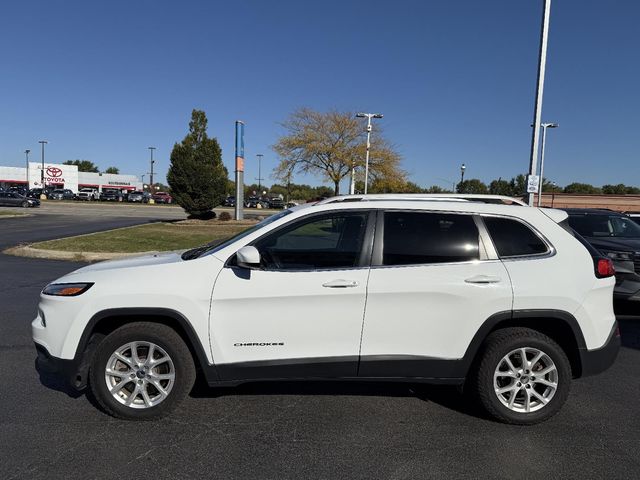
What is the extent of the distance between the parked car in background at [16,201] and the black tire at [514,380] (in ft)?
147

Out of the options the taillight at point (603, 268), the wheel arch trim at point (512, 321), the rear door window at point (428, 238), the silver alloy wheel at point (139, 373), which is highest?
the rear door window at point (428, 238)

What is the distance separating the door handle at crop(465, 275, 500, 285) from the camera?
338 centimetres

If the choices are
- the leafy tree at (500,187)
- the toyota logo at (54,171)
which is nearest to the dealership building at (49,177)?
the toyota logo at (54,171)

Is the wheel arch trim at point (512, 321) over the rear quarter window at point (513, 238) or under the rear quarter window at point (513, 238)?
under

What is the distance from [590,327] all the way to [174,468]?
3.21 m

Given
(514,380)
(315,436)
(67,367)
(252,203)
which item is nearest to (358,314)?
(315,436)

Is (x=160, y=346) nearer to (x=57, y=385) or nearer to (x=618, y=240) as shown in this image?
(x=57, y=385)

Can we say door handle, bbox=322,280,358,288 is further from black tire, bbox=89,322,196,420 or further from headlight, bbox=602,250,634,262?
headlight, bbox=602,250,634,262

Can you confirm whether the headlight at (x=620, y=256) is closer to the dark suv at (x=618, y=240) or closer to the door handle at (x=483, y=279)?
the dark suv at (x=618, y=240)

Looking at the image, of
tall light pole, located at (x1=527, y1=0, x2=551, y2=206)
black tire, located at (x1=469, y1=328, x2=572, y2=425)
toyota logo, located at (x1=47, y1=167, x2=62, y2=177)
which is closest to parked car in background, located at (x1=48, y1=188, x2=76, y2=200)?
toyota logo, located at (x1=47, y1=167, x2=62, y2=177)

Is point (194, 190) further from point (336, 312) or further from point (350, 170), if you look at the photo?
point (336, 312)

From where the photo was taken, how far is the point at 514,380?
11.4 feet

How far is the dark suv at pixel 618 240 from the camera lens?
657cm

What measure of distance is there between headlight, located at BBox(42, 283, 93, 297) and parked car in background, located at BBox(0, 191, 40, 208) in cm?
4292
